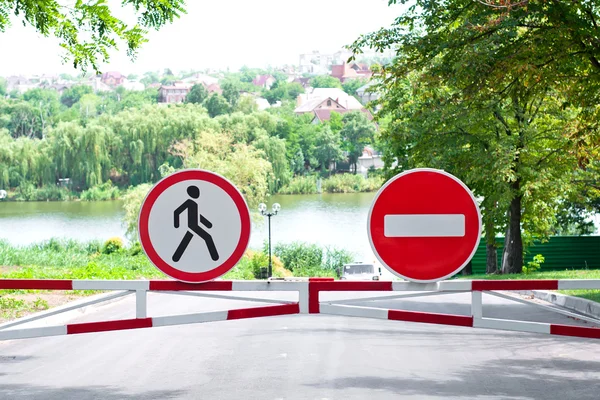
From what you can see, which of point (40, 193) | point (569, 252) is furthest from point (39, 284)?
point (40, 193)

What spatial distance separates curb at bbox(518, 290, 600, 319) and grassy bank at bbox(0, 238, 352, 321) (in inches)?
322

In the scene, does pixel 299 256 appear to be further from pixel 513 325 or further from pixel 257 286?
pixel 257 286

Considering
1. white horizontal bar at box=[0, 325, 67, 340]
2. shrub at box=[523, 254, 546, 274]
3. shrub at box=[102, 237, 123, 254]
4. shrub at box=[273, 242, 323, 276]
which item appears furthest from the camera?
shrub at box=[273, 242, 323, 276]

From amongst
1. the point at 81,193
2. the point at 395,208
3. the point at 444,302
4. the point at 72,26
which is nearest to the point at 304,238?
the point at 81,193

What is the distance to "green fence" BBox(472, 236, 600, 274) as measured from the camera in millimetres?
39250

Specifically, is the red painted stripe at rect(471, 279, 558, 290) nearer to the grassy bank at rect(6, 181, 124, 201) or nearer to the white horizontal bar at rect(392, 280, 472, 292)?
the white horizontal bar at rect(392, 280, 472, 292)

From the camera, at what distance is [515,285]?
4707 mm

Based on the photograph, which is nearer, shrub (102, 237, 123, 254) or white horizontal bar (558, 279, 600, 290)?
white horizontal bar (558, 279, 600, 290)

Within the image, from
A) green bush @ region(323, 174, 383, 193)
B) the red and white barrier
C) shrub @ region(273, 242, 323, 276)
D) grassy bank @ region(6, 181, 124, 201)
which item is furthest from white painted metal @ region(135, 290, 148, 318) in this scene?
green bush @ region(323, 174, 383, 193)

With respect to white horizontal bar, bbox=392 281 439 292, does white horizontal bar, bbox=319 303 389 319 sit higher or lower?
lower

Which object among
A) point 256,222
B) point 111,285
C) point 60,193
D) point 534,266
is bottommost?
point 534,266

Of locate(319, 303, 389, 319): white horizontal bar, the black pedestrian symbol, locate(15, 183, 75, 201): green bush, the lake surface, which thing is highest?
locate(15, 183, 75, 201): green bush

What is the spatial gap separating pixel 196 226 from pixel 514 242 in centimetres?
2915

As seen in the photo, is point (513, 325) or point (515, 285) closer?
point (515, 285)
